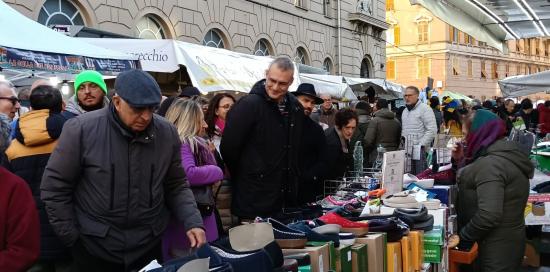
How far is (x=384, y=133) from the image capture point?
866cm

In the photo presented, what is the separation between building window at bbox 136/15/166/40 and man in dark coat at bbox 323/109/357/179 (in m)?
10.4

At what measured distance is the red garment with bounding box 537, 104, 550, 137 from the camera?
13391 millimetres

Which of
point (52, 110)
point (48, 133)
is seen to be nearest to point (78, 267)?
point (48, 133)

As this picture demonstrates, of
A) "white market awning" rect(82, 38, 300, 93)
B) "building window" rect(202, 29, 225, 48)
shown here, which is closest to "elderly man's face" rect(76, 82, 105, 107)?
"white market awning" rect(82, 38, 300, 93)

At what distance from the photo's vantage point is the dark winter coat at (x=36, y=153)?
3.91 meters

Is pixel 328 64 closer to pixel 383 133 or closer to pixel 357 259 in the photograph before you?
pixel 383 133

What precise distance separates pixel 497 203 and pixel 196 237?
7.35 feet

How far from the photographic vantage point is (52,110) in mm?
→ 4250

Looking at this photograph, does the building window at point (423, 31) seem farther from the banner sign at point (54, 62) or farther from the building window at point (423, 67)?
the banner sign at point (54, 62)

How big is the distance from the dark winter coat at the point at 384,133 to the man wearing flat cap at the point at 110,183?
229 inches

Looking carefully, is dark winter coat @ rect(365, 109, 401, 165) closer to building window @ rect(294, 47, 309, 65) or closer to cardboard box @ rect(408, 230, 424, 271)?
cardboard box @ rect(408, 230, 424, 271)

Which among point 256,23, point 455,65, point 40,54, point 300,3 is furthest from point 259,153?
point 455,65

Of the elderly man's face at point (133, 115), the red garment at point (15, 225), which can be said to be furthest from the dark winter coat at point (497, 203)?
the red garment at point (15, 225)

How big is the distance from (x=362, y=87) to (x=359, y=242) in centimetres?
1475
